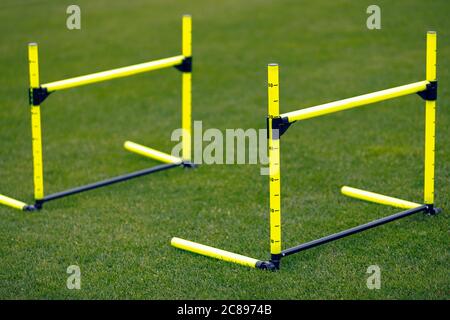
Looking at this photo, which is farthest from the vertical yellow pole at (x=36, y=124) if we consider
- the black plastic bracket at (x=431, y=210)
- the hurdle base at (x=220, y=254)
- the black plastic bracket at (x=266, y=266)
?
the black plastic bracket at (x=431, y=210)

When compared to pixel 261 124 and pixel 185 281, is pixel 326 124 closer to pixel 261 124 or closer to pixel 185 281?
pixel 261 124

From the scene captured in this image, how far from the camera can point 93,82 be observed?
7.80 metres

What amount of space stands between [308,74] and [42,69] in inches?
142

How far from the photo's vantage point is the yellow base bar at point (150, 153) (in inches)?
329

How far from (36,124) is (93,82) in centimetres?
99

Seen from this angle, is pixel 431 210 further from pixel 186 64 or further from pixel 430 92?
pixel 186 64

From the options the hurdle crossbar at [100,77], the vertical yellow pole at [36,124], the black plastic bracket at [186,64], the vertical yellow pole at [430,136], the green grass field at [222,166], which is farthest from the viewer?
the black plastic bracket at [186,64]

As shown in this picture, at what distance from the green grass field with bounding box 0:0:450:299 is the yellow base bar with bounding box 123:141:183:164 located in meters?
0.10

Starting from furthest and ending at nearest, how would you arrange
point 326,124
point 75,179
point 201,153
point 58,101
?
1. point 58,101
2. point 326,124
3. point 201,153
4. point 75,179

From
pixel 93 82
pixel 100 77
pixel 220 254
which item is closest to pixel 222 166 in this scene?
pixel 93 82

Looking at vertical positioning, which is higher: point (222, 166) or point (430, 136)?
point (430, 136)

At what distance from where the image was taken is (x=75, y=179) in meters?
8.06

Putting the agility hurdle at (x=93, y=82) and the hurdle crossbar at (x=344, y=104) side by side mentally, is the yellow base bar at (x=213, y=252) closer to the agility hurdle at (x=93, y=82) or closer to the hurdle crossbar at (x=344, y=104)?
the hurdle crossbar at (x=344, y=104)

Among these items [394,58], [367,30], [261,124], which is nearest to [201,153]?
[261,124]
